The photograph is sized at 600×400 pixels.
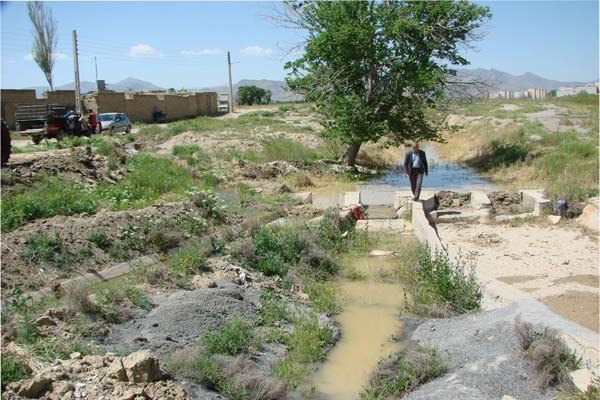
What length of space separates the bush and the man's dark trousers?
565cm

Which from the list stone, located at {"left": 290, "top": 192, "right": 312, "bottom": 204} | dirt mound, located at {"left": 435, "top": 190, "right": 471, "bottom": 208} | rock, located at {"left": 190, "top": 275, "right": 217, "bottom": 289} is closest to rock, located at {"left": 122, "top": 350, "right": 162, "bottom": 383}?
rock, located at {"left": 190, "top": 275, "right": 217, "bottom": 289}

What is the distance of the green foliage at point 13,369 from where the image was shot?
16.1 ft

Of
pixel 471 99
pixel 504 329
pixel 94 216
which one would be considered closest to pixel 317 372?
pixel 504 329

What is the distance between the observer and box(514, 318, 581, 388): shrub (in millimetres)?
5152

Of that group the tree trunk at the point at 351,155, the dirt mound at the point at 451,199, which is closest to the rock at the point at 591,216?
the dirt mound at the point at 451,199

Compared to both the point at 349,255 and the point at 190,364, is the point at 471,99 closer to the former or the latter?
the point at 349,255

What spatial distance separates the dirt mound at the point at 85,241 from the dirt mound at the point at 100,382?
2.95m

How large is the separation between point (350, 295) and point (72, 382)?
16.3 ft

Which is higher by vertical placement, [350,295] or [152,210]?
[152,210]

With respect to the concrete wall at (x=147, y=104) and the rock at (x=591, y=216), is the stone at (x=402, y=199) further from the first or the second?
the concrete wall at (x=147, y=104)

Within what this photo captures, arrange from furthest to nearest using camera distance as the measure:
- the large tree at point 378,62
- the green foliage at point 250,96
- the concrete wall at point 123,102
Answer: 1. the green foliage at point 250,96
2. the concrete wall at point 123,102
3. the large tree at point 378,62

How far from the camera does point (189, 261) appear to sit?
29.8ft

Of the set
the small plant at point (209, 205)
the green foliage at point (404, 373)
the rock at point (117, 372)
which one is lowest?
the green foliage at point (404, 373)

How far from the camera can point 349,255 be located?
11109 mm
